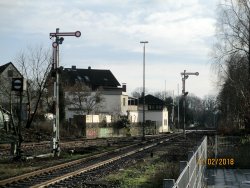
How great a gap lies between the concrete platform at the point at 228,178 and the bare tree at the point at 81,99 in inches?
2514

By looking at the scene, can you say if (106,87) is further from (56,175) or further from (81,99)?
(56,175)

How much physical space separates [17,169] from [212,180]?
26.6 ft

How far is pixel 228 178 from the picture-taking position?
14938 millimetres

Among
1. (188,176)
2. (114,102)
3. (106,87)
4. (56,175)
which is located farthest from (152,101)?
(188,176)

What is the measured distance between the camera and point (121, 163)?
22.2 m

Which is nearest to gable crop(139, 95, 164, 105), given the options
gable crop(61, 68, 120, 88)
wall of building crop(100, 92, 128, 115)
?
gable crop(61, 68, 120, 88)

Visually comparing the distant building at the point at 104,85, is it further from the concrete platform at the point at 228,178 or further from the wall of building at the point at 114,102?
the concrete platform at the point at 228,178

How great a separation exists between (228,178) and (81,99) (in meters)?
67.7

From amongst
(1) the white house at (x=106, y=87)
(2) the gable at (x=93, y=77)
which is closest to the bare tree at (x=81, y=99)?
(1) the white house at (x=106, y=87)

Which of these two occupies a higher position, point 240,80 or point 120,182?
point 240,80

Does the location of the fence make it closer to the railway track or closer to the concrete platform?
the concrete platform

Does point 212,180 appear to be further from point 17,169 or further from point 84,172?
point 17,169

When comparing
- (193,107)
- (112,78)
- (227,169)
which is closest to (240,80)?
(227,169)

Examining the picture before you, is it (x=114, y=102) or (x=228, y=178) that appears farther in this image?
(x=114, y=102)
